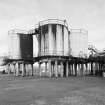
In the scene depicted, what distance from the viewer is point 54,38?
33.9 meters

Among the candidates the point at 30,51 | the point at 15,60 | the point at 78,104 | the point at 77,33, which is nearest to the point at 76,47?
the point at 77,33

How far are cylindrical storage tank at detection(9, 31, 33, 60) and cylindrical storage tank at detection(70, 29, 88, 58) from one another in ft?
39.8

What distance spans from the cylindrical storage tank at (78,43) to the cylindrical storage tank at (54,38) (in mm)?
5303

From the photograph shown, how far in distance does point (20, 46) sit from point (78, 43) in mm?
16345

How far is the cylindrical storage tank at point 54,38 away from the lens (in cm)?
3334

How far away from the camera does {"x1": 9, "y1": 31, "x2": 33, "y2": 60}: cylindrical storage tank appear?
140ft

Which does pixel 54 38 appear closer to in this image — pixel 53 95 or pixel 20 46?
pixel 20 46

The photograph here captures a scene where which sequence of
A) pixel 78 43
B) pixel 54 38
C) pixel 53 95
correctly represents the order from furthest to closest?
pixel 78 43 < pixel 54 38 < pixel 53 95

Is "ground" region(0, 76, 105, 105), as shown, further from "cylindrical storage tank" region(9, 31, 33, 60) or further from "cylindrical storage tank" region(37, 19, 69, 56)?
"cylindrical storage tank" region(9, 31, 33, 60)

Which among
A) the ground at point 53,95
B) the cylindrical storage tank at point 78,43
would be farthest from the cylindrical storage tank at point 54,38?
the ground at point 53,95

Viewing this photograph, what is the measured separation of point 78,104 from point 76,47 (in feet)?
105

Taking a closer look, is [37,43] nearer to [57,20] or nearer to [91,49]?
[57,20]

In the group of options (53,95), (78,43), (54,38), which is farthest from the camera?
(78,43)

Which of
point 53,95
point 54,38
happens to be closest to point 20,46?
point 54,38
